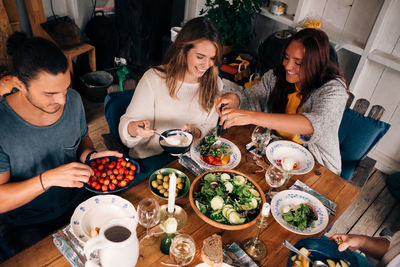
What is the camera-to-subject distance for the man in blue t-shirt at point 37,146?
1.24 m

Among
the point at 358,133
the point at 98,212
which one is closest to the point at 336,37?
the point at 358,133

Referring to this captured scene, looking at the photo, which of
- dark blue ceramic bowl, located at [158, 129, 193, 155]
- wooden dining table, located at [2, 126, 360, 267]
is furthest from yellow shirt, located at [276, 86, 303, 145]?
dark blue ceramic bowl, located at [158, 129, 193, 155]

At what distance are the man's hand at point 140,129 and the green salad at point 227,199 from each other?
0.45 metres

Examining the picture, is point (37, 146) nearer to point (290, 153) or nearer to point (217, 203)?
point (217, 203)

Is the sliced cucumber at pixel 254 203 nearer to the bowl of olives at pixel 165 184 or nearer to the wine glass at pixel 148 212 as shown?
the bowl of olives at pixel 165 184

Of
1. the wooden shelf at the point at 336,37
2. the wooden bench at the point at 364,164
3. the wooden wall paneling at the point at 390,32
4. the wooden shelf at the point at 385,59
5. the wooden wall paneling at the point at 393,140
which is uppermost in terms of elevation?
the wooden wall paneling at the point at 390,32

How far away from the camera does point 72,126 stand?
1.56 meters

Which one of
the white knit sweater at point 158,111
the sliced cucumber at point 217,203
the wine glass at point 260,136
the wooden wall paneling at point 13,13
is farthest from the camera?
the wooden wall paneling at point 13,13

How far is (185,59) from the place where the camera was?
5.98 feet

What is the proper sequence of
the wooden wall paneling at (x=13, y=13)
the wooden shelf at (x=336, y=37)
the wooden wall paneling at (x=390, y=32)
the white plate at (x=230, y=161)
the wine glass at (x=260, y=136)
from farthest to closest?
the wooden wall paneling at (x=13, y=13), the wooden shelf at (x=336, y=37), the wooden wall paneling at (x=390, y=32), the wine glass at (x=260, y=136), the white plate at (x=230, y=161)

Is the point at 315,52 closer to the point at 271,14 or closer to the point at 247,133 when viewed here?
the point at 247,133

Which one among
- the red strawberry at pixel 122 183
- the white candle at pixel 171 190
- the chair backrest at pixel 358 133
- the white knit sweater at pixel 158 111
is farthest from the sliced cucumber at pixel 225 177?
the chair backrest at pixel 358 133

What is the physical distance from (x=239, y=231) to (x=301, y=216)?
0.30m

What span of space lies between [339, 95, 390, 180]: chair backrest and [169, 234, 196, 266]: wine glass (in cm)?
143
